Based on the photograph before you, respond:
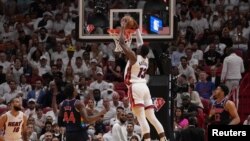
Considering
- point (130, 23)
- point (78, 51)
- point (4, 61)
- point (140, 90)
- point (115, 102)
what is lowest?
point (115, 102)

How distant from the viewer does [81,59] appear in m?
20.6

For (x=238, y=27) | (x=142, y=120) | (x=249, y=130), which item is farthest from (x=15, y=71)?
(x=249, y=130)

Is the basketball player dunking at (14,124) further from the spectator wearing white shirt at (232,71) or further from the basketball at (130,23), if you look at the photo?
the spectator wearing white shirt at (232,71)

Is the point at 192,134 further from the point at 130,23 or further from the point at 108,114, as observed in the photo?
the point at 108,114

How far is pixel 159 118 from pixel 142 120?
53.5 inches

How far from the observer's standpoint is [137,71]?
1381 centimetres

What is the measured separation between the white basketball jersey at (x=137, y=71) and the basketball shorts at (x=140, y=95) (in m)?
0.08

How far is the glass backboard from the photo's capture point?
15.0 meters

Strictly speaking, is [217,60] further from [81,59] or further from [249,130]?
[249,130]

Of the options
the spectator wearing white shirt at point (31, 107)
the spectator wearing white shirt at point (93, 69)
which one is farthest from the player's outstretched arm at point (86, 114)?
the spectator wearing white shirt at point (93, 69)

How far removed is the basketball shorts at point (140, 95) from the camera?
13789 millimetres

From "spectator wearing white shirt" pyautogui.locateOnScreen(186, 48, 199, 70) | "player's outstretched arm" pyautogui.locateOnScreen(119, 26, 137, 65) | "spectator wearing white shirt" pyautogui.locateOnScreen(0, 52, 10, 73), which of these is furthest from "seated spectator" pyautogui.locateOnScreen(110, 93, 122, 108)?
"player's outstretched arm" pyautogui.locateOnScreen(119, 26, 137, 65)

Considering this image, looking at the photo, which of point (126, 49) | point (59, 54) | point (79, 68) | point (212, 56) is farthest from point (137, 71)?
point (59, 54)

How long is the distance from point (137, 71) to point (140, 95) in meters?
0.39
